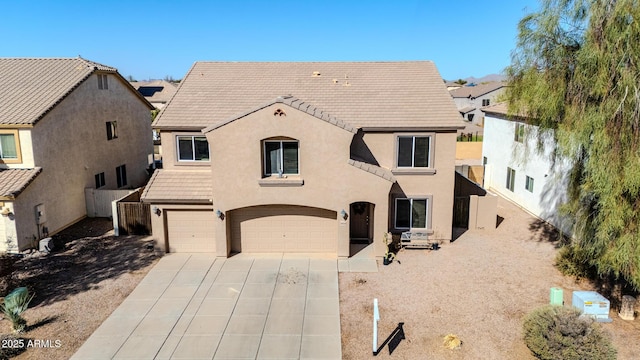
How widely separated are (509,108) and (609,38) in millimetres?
3809

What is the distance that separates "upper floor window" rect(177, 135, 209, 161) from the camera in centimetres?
1969

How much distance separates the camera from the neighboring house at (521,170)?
21.1 metres

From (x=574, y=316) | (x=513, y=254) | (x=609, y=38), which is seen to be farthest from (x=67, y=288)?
(x=609, y=38)

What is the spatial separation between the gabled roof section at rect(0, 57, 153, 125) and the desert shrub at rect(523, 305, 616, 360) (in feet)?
68.9

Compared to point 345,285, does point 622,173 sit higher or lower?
higher

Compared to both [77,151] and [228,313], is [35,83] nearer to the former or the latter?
[77,151]

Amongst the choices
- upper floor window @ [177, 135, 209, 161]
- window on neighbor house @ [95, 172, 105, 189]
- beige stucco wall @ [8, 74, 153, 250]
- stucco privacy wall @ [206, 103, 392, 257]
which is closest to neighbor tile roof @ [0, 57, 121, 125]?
beige stucco wall @ [8, 74, 153, 250]

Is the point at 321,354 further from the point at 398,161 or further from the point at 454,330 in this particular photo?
the point at 398,161

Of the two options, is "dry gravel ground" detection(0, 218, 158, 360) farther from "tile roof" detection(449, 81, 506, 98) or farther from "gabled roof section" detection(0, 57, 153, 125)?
"tile roof" detection(449, 81, 506, 98)

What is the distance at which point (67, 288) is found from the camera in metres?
15.5

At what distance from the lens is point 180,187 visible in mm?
18547

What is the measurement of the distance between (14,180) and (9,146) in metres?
1.94

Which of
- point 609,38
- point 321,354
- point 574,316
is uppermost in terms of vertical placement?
point 609,38

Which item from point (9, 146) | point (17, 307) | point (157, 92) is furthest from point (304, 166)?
point (157, 92)
